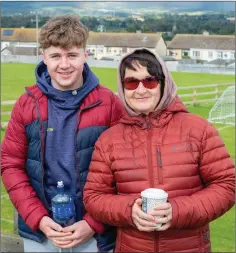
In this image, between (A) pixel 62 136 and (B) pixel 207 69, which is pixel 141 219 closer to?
(A) pixel 62 136

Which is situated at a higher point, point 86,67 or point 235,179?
point 86,67

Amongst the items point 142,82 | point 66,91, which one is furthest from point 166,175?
point 66,91

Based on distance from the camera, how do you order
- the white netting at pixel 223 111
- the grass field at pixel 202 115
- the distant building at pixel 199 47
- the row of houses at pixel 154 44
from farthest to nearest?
the distant building at pixel 199 47, the row of houses at pixel 154 44, the white netting at pixel 223 111, the grass field at pixel 202 115

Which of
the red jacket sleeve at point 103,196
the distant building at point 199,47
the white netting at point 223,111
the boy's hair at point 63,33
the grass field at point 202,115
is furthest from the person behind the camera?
the distant building at point 199,47

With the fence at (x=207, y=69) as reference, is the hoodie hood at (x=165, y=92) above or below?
above

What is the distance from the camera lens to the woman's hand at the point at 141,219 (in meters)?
1.22

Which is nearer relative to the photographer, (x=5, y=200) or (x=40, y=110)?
(x=40, y=110)

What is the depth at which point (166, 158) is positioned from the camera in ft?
4.29

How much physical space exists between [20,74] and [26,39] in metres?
6.63

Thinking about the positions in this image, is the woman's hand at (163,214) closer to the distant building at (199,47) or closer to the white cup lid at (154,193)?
the white cup lid at (154,193)

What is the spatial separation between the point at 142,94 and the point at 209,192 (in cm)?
33

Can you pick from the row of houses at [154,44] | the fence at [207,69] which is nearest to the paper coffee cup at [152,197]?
the row of houses at [154,44]

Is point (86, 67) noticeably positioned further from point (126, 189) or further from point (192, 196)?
point (192, 196)

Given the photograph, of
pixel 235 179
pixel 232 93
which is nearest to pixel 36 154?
pixel 235 179
